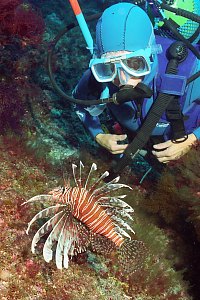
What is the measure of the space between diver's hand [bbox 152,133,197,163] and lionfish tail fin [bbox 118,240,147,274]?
1103mm

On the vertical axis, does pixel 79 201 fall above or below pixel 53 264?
above

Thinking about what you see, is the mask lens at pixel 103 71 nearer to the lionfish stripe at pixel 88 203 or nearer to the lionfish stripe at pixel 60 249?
the lionfish stripe at pixel 88 203

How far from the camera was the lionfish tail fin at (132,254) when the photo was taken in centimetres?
→ 333

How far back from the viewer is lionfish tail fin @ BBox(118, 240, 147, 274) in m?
3.33

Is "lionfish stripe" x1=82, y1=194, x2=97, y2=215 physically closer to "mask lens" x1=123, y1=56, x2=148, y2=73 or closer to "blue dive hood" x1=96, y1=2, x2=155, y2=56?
"mask lens" x1=123, y1=56, x2=148, y2=73

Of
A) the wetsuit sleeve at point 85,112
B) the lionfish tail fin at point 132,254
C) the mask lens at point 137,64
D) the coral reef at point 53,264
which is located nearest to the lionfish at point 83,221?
the lionfish tail fin at point 132,254

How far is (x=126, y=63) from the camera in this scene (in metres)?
3.45

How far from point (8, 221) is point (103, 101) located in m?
1.48

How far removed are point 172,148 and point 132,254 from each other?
127 cm

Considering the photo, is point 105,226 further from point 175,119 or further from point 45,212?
point 175,119

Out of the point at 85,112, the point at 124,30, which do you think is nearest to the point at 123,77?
the point at 124,30

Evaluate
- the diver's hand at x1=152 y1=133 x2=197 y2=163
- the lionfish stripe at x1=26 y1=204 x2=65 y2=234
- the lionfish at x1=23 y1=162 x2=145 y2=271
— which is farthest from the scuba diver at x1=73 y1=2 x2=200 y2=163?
the lionfish stripe at x1=26 y1=204 x2=65 y2=234

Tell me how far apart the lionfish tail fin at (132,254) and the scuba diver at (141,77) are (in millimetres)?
1135

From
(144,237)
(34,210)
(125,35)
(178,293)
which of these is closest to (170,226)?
(144,237)
